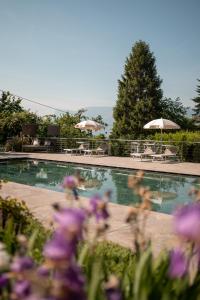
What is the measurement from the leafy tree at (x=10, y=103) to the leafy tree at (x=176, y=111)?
1716 centimetres

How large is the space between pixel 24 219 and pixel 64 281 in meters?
3.88

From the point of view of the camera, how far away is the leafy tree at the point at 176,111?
4328 centimetres

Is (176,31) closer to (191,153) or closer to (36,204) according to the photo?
(191,153)

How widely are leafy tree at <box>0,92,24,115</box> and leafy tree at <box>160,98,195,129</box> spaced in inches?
676

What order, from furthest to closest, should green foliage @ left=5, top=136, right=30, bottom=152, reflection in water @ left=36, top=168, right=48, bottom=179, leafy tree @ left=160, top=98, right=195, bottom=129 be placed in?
leafy tree @ left=160, top=98, right=195, bottom=129, green foliage @ left=5, top=136, right=30, bottom=152, reflection in water @ left=36, top=168, right=48, bottom=179

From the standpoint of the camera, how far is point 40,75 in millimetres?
30062

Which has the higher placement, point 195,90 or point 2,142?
point 195,90

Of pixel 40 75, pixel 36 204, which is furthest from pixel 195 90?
pixel 36 204

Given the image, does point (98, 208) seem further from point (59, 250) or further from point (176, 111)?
point (176, 111)

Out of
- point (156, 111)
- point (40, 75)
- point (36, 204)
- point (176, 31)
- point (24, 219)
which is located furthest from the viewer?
point (156, 111)

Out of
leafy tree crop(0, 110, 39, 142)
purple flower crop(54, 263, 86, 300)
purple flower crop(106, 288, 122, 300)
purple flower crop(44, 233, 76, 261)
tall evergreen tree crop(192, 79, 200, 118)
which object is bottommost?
purple flower crop(106, 288, 122, 300)

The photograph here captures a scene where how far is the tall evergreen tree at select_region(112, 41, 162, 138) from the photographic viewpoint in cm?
4038

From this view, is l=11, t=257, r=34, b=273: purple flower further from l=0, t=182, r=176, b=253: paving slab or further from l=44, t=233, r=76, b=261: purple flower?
l=0, t=182, r=176, b=253: paving slab

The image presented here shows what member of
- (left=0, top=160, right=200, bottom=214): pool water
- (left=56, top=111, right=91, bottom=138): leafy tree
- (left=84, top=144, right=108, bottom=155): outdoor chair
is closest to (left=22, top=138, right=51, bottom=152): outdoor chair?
(left=56, top=111, right=91, bottom=138): leafy tree
